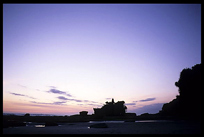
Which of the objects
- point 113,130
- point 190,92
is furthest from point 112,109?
point 113,130

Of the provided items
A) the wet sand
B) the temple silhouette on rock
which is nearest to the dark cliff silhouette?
the wet sand

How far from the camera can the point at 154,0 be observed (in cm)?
1427

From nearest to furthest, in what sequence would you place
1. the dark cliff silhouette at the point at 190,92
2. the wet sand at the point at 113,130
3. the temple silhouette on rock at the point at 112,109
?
1. the wet sand at the point at 113,130
2. the dark cliff silhouette at the point at 190,92
3. the temple silhouette on rock at the point at 112,109

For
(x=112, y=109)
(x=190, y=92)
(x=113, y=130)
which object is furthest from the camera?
(x=112, y=109)

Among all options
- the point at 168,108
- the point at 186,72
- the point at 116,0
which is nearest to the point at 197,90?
the point at 186,72

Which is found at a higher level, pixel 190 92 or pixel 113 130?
pixel 190 92

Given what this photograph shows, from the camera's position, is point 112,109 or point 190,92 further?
point 112,109

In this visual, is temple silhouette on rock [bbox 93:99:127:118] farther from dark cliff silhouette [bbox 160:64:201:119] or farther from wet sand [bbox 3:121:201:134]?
wet sand [bbox 3:121:201:134]

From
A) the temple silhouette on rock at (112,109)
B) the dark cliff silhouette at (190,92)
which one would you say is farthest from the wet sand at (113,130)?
the temple silhouette on rock at (112,109)

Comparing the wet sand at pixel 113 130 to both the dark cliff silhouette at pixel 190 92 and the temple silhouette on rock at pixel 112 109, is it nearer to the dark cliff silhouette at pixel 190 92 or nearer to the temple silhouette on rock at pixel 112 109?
the dark cliff silhouette at pixel 190 92

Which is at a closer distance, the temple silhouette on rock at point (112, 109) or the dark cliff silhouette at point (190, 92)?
the dark cliff silhouette at point (190, 92)

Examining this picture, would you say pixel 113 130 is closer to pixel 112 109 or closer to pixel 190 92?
pixel 190 92

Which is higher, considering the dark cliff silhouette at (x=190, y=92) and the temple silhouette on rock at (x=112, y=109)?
the dark cliff silhouette at (x=190, y=92)

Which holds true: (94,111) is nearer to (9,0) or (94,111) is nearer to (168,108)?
(168,108)
